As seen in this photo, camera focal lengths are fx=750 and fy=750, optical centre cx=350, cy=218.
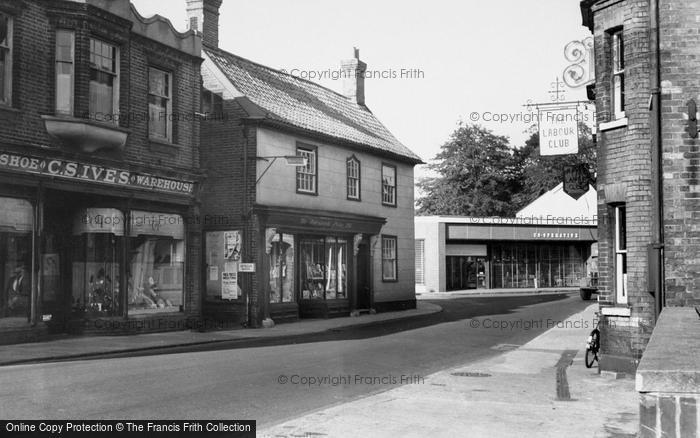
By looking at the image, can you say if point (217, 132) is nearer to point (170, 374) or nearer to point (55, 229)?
point (55, 229)

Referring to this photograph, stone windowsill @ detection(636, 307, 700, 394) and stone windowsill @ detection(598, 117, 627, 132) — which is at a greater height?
stone windowsill @ detection(598, 117, 627, 132)

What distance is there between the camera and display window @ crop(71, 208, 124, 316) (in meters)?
18.8

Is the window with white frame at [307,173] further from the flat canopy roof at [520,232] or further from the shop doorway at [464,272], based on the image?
the shop doorway at [464,272]

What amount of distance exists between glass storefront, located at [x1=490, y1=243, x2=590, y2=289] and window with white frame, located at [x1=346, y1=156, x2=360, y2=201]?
2478 centimetres

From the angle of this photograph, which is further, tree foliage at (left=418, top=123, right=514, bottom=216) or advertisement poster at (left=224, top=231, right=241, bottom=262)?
tree foliage at (left=418, top=123, right=514, bottom=216)

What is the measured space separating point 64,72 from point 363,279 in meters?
15.5

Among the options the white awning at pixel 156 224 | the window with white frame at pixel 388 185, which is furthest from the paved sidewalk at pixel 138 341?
the window with white frame at pixel 388 185

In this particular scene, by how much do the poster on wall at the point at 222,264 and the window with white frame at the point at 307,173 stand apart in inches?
132

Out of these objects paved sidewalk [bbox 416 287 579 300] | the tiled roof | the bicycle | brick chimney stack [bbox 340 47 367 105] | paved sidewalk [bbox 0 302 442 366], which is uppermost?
brick chimney stack [bbox 340 47 367 105]

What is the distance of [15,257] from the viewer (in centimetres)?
1681

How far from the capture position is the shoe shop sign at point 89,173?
1647 cm

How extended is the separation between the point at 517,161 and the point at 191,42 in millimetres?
60417

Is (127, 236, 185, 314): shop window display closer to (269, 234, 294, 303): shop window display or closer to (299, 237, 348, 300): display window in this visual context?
(269, 234, 294, 303): shop window display

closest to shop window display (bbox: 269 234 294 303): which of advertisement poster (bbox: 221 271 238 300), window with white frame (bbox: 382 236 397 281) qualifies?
advertisement poster (bbox: 221 271 238 300)
